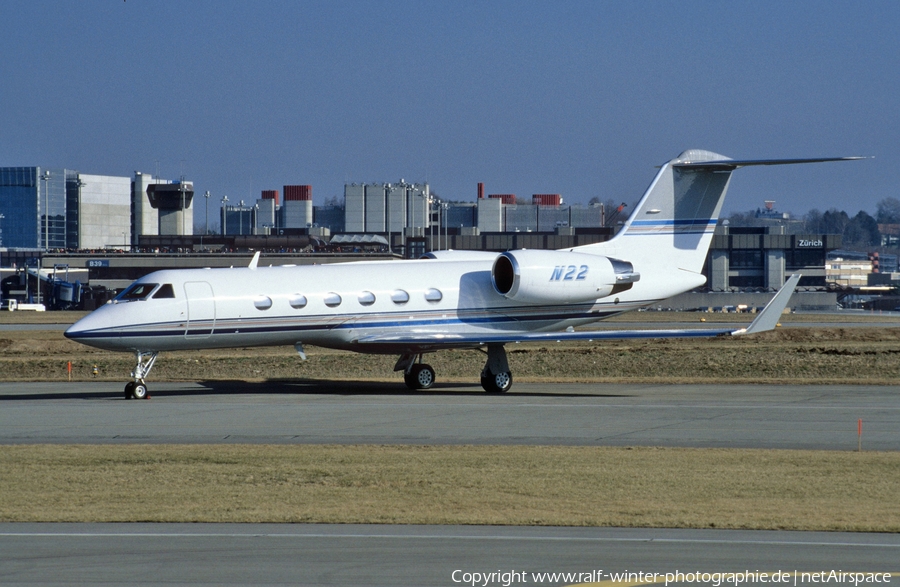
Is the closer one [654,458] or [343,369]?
[654,458]

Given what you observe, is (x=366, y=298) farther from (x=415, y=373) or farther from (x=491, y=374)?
(x=491, y=374)

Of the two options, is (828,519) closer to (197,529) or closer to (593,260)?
(197,529)

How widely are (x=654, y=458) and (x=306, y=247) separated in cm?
10411

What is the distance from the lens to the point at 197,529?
11445mm

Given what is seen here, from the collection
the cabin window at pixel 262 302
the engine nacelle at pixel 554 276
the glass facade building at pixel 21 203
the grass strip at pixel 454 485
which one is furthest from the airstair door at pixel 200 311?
the glass facade building at pixel 21 203

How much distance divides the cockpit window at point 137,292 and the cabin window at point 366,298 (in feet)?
17.2

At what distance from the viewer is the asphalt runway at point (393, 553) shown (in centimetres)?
931

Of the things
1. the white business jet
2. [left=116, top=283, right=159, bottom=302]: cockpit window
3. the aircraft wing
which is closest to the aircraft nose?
the white business jet

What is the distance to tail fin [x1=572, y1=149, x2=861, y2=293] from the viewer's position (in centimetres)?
3134

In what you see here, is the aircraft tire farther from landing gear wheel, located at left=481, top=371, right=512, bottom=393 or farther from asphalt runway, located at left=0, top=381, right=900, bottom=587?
landing gear wheel, located at left=481, top=371, right=512, bottom=393

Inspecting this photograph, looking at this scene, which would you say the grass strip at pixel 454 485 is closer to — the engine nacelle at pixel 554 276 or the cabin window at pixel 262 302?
the cabin window at pixel 262 302

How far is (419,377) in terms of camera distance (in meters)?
29.6

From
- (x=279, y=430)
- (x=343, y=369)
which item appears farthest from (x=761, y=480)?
(x=343, y=369)

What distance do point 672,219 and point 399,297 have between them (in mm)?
8743
